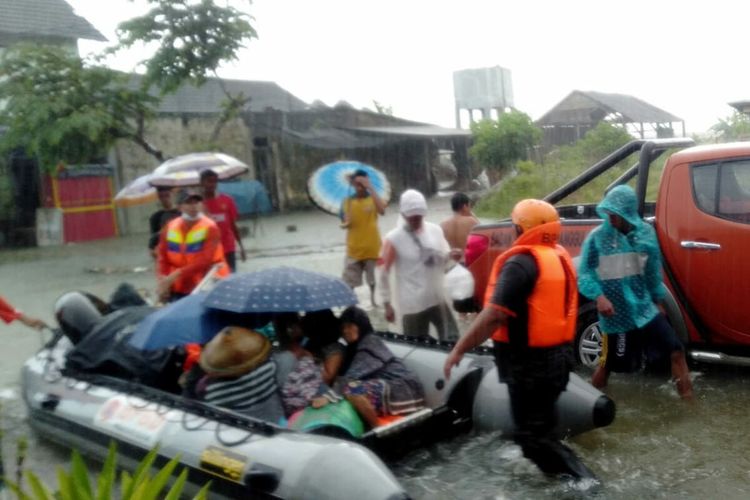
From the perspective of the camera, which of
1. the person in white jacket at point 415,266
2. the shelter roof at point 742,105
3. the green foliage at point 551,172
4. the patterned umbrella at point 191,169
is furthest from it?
the green foliage at point 551,172

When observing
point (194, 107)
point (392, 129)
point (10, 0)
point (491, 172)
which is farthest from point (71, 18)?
point (491, 172)

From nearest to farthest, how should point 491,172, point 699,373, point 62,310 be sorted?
point 62,310
point 699,373
point 491,172

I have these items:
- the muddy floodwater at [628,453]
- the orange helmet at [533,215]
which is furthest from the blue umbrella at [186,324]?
the orange helmet at [533,215]

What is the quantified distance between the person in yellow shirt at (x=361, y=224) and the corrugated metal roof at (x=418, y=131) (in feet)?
68.2

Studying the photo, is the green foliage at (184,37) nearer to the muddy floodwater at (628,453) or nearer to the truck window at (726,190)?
the muddy floodwater at (628,453)

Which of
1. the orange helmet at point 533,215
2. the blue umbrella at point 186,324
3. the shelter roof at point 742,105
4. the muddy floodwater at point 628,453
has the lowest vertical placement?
the muddy floodwater at point 628,453

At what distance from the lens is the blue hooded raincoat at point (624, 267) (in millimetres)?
6191

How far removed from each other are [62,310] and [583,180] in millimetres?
4303

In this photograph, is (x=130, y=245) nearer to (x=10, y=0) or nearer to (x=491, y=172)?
(x=10, y=0)

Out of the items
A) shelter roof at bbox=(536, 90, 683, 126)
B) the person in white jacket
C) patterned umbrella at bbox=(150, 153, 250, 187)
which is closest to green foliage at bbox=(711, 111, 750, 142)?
shelter roof at bbox=(536, 90, 683, 126)

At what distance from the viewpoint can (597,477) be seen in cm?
514

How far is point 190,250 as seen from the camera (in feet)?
23.7

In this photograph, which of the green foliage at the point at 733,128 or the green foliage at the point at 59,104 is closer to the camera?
the green foliage at the point at 59,104

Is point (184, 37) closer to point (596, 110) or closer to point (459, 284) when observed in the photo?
point (459, 284)
